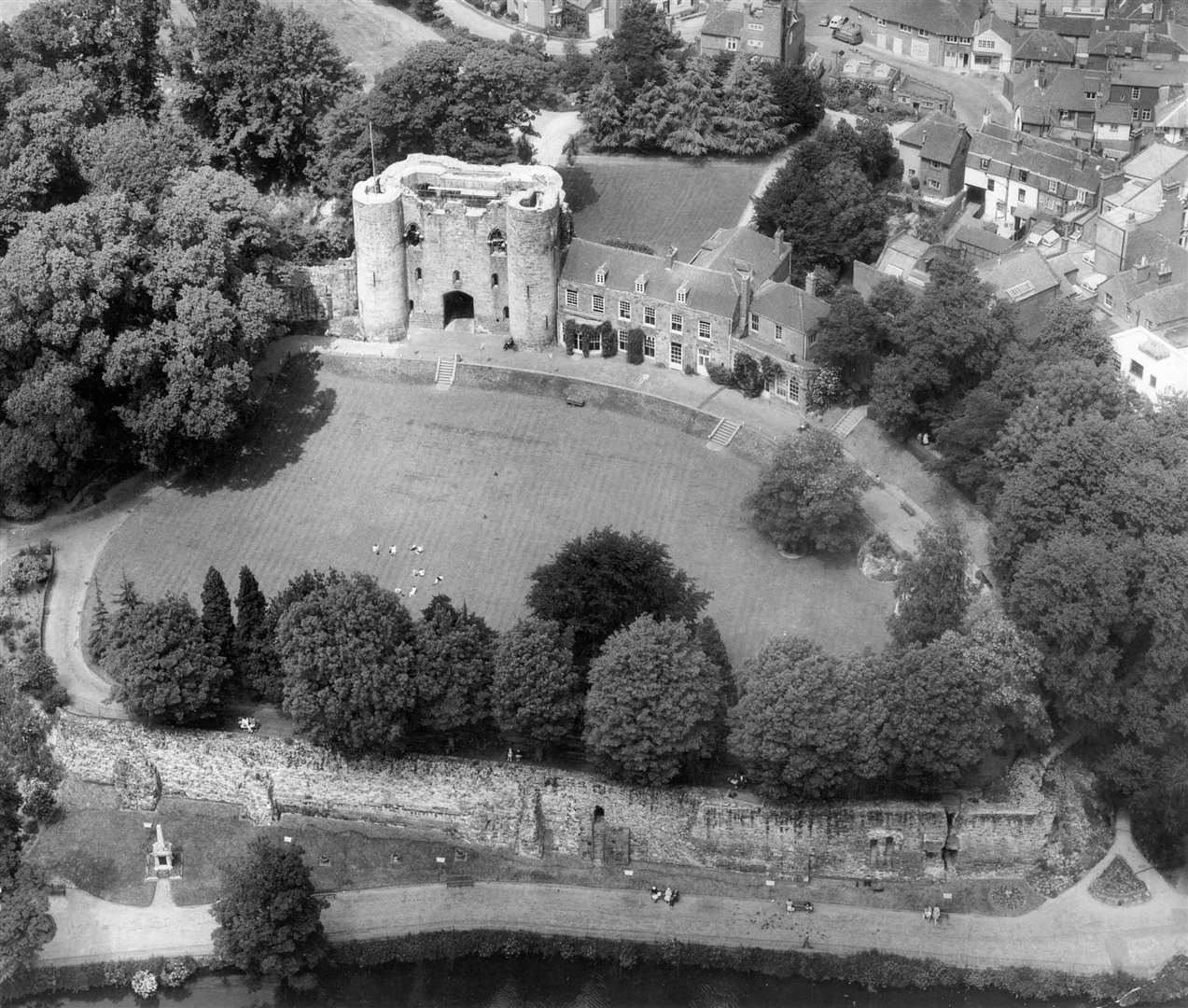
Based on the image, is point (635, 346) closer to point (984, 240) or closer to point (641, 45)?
point (984, 240)

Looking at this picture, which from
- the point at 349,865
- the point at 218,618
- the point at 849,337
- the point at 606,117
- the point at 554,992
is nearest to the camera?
the point at 554,992

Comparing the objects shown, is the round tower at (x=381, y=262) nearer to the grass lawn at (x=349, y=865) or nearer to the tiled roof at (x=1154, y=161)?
the grass lawn at (x=349, y=865)

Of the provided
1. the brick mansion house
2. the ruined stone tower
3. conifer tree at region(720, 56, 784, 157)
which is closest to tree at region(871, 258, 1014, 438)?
the brick mansion house

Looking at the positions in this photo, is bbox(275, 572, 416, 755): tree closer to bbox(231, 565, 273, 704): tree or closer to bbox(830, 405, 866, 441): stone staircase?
bbox(231, 565, 273, 704): tree

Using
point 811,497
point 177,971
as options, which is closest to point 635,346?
point 811,497

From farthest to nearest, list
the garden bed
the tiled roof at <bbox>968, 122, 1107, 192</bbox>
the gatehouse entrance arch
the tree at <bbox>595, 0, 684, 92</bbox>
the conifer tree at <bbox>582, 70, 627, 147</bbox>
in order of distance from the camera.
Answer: the tree at <bbox>595, 0, 684, 92</bbox>
the conifer tree at <bbox>582, 70, 627, 147</bbox>
the tiled roof at <bbox>968, 122, 1107, 192</bbox>
the gatehouse entrance arch
the garden bed

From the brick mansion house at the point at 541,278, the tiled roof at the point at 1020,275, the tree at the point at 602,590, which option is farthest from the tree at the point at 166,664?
the tiled roof at the point at 1020,275
